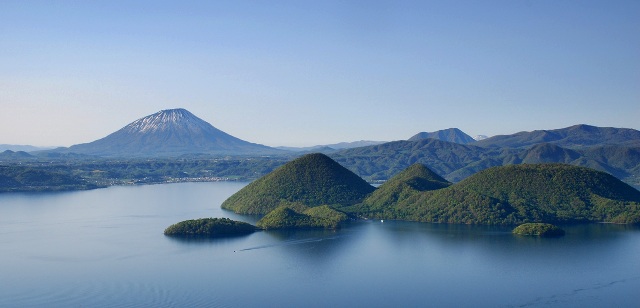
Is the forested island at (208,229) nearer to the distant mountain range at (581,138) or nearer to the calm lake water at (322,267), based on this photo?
the calm lake water at (322,267)

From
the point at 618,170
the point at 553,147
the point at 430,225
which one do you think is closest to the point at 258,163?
the point at 553,147

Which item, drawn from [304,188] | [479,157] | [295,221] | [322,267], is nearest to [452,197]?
[295,221]

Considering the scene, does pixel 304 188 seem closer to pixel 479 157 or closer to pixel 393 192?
pixel 393 192

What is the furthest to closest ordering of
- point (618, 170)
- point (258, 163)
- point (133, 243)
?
point (258, 163)
point (618, 170)
point (133, 243)

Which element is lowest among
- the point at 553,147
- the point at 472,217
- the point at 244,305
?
the point at 244,305

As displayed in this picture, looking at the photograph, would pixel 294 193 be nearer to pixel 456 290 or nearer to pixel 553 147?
pixel 456 290

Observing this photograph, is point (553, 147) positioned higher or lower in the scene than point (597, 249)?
higher

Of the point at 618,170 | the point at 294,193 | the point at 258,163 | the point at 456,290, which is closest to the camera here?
the point at 456,290
